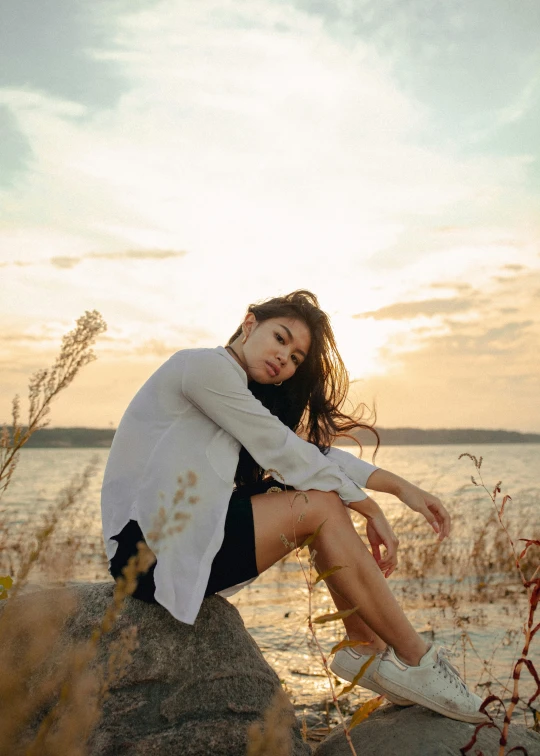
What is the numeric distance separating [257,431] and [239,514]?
0.39 meters

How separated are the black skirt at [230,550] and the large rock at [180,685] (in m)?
0.13

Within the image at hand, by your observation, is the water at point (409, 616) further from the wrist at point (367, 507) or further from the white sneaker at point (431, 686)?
the white sneaker at point (431, 686)

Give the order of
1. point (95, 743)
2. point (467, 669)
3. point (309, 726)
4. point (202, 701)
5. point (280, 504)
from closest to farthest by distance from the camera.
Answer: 1. point (95, 743)
2. point (202, 701)
3. point (280, 504)
4. point (309, 726)
5. point (467, 669)

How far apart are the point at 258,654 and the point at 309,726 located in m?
1.36

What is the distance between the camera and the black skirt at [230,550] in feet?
9.75

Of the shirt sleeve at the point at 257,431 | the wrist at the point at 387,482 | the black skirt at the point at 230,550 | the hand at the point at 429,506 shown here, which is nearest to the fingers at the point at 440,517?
the hand at the point at 429,506

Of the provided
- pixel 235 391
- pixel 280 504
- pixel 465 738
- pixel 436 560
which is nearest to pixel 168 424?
pixel 235 391

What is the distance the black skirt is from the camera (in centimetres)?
297

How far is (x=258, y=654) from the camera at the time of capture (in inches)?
123

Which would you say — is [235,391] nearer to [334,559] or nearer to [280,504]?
[280,504]

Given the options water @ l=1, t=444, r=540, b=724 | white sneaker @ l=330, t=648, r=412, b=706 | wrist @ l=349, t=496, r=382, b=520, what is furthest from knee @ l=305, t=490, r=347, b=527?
water @ l=1, t=444, r=540, b=724

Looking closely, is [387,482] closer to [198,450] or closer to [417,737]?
[198,450]

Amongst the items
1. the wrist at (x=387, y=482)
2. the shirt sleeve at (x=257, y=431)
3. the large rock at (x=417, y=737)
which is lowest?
the large rock at (x=417, y=737)

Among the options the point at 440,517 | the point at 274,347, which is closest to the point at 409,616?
the point at 440,517
